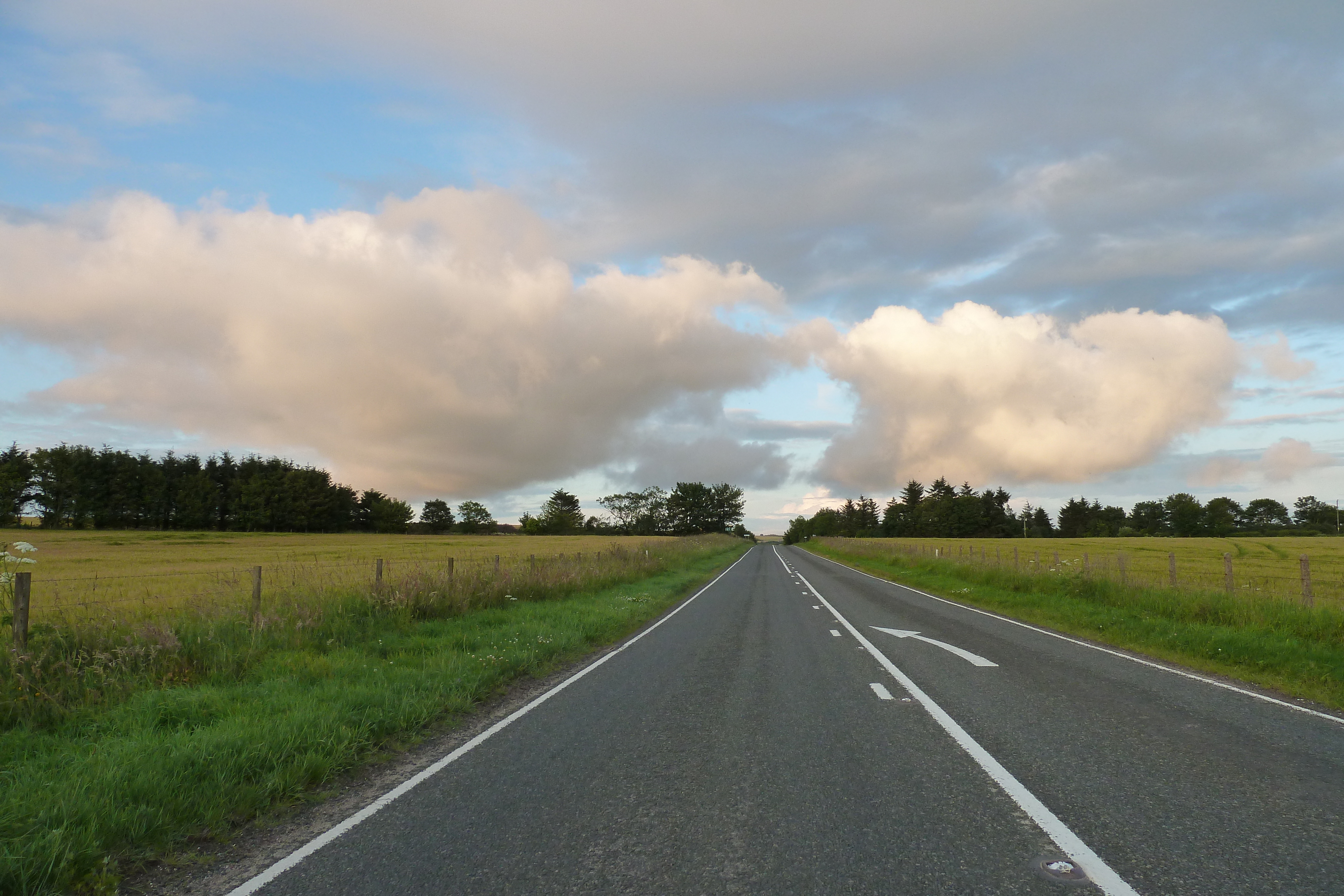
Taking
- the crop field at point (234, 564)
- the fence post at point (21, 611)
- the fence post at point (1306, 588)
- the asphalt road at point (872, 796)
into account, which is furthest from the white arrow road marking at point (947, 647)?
the fence post at point (21, 611)

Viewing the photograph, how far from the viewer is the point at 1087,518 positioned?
166000mm

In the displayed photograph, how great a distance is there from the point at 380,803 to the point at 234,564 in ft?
137

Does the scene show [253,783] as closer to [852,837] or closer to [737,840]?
[737,840]

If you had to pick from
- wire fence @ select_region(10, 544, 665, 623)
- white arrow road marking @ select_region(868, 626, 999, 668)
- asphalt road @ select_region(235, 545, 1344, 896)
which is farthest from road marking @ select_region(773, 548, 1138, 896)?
wire fence @ select_region(10, 544, 665, 623)

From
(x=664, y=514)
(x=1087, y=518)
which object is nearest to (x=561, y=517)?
(x=664, y=514)

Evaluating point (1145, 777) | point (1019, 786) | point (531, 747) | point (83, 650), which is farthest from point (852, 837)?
point (83, 650)

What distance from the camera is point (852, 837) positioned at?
4.40 m

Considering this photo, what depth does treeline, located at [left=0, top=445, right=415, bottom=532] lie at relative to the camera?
93.7 m

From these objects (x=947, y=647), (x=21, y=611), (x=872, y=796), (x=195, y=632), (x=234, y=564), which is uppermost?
(x=21, y=611)

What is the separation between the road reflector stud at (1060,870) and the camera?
3.77 m

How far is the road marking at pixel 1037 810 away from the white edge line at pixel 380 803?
14.6ft

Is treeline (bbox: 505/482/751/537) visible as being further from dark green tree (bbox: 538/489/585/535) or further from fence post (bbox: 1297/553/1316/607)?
fence post (bbox: 1297/553/1316/607)

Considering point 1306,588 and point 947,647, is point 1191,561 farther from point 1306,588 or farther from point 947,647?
point 947,647

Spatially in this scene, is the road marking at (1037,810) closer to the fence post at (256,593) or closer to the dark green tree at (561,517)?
the fence post at (256,593)
